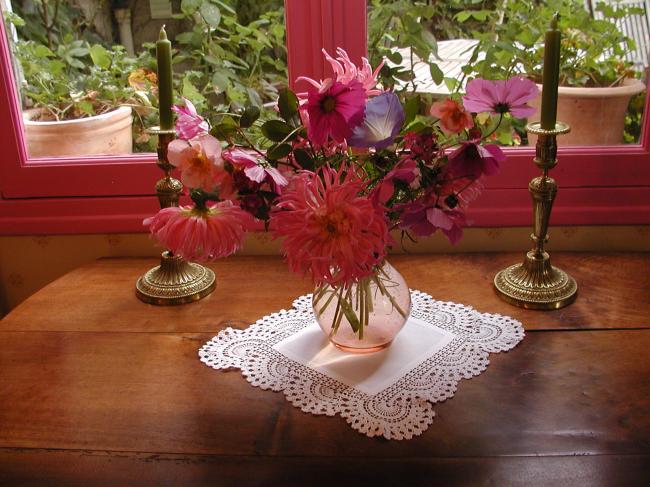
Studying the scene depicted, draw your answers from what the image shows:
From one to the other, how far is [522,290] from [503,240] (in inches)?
11.0

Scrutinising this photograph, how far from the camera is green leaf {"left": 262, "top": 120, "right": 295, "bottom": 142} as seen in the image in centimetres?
91

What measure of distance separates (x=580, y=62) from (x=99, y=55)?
100 cm

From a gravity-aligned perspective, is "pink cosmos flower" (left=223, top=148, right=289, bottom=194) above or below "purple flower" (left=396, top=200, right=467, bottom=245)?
above

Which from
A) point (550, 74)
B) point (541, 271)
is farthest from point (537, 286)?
point (550, 74)

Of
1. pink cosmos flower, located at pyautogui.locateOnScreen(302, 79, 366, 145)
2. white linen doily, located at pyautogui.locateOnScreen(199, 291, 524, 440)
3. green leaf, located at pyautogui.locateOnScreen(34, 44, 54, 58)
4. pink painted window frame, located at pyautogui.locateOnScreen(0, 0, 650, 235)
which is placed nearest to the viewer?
pink cosmos flower, located at pyautogui.locateOnScreen(302, 79, 366, 145)

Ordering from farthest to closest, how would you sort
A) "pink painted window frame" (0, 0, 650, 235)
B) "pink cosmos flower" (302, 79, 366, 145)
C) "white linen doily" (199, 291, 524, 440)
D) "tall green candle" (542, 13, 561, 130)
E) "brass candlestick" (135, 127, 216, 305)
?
"pink painted window frame" (0, 0, 650, 235) < "brass candlestick" (135, 127, 216, 305) < "tall green candle" (542, 13, 561, 130) < "white linen doily" (199, 291, 524, 440) < "pink cosmos flower" (302, 79, 366, 145)

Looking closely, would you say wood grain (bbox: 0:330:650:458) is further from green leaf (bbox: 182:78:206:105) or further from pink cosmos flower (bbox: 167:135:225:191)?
green leaf (bbox: 182:78:206:105)

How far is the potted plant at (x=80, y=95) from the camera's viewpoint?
59.9 inches

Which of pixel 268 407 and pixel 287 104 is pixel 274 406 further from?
pixel 287 104

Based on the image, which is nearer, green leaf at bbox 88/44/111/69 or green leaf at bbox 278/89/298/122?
green leaf at bbox 278/89/298/122

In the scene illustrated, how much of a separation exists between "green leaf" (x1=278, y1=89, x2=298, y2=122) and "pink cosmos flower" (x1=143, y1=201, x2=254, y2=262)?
0.13 metres

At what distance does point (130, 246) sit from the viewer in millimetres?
1543

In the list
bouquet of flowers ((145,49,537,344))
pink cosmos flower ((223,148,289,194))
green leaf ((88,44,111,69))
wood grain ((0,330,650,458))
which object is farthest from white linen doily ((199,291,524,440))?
green leaf ((88,44,111,69))

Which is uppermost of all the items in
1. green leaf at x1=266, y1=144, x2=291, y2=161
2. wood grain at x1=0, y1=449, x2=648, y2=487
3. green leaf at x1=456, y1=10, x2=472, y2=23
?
green leaf at x1=456, y1=10, x2=472, y2=23
